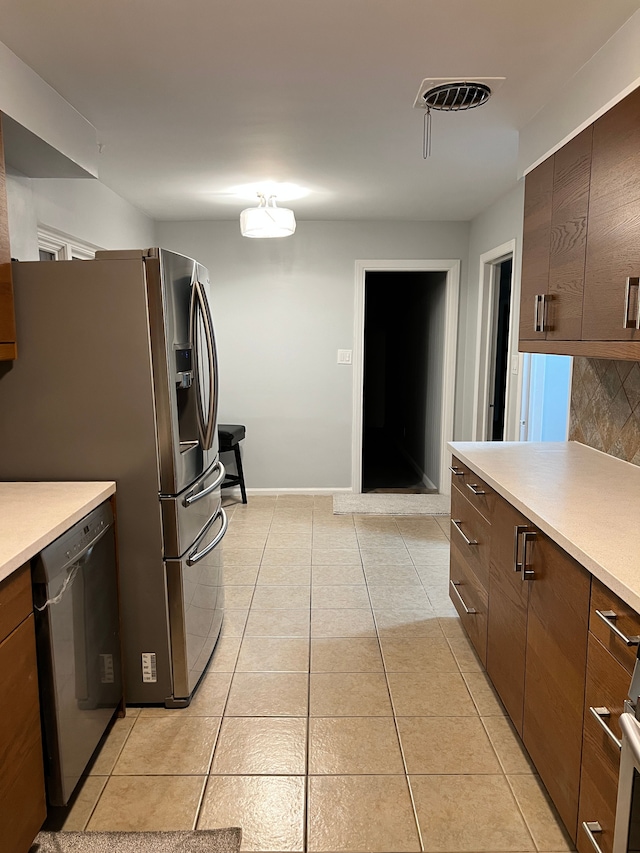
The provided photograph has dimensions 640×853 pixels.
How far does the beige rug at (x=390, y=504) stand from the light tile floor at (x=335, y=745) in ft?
5.00

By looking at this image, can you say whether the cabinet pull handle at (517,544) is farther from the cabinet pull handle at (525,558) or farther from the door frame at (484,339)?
the door frame at (484,339)

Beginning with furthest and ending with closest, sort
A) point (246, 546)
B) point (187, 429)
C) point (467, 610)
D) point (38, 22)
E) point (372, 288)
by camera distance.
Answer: point (372, 288) < point (246, 546) < point (467, 610) < point (187, 429) < point (38, 22)

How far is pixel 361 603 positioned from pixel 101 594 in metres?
1.62

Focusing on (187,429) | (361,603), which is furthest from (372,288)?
(187,429)

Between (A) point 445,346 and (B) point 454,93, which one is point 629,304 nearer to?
(B) point 454,93

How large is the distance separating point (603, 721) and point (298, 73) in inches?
89.5

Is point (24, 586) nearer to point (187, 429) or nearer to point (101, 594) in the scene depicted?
point (101, 594)

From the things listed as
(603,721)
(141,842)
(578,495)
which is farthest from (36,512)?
(578,495)

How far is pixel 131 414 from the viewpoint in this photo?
2146 millimetres

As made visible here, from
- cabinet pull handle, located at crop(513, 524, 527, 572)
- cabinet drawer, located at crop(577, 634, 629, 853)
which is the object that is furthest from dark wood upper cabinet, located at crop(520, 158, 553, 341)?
cabinet drawer, located at crop(577, 634, 629, 853)

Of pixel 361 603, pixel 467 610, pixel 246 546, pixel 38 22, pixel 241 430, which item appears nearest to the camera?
pixel 38 22

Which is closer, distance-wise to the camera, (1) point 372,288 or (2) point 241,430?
(2) point 241,430

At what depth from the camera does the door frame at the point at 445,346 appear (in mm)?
5242

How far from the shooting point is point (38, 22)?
192 centimetres
